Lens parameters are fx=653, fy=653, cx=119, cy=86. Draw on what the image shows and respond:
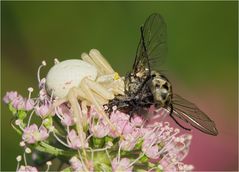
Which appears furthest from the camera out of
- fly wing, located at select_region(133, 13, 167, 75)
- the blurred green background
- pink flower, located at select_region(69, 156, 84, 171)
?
the blurred green background

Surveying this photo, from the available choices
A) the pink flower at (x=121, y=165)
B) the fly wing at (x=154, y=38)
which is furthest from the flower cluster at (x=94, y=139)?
the fly wing at (x=154, y=38)

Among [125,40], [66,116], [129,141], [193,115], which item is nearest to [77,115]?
[66,116]

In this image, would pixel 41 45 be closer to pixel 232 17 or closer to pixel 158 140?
pixel 232 17

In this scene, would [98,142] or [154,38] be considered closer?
[98,142]

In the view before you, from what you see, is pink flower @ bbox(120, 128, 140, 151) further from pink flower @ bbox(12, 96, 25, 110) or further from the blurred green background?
the blurred green background

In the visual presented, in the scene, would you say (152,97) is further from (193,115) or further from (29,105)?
(29,105)

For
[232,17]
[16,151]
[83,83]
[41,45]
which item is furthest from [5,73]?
[83,83]

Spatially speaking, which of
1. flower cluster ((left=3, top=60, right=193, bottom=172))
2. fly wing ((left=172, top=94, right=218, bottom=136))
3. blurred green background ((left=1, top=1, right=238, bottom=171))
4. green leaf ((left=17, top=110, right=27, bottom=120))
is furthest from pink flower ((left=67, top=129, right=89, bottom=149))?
blurred green background ((left=1, top=1, right=238, bottom=171))
